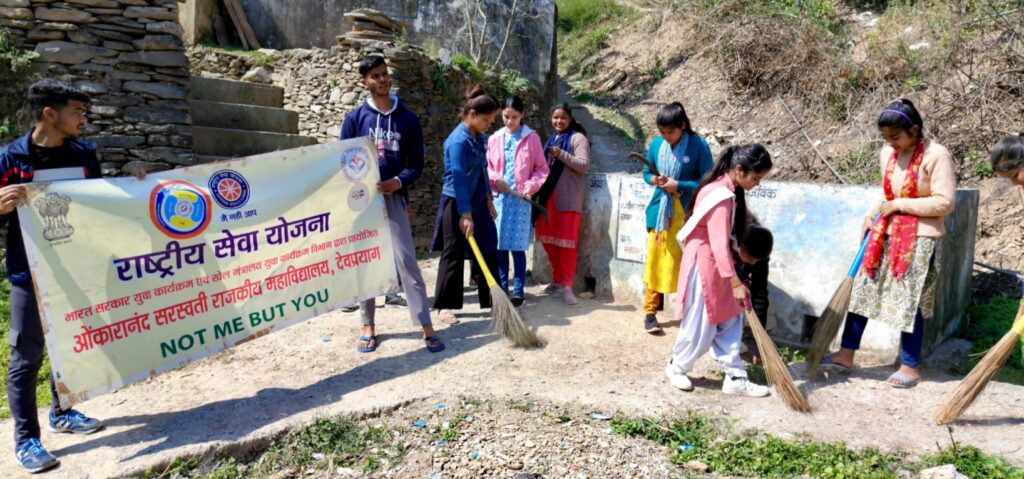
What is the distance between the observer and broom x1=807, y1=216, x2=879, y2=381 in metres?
3.96

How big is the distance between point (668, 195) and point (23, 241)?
3908 millimetres

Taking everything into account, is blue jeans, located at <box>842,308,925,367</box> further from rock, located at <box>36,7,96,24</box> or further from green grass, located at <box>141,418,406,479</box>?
rock, located at <box>36,7,96,24</box>

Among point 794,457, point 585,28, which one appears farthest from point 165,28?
point 585,28

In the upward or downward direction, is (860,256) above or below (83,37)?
below

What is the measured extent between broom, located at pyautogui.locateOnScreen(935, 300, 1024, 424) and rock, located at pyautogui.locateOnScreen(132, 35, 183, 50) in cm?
736

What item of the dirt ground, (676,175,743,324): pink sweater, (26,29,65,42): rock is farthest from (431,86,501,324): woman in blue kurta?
(26,29,65,42): rock

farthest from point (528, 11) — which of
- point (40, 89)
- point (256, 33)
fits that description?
point (40, 89)

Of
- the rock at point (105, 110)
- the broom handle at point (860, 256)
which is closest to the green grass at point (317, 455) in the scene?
the broom handle at point (860, 256)

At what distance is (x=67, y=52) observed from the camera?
6.21 metres

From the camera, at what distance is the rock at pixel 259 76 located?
367 inches

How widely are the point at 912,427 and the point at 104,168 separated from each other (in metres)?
7.28

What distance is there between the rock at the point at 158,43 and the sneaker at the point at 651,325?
5.60 m

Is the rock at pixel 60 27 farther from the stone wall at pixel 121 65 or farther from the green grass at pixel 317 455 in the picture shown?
the green grass at pixel 317 455

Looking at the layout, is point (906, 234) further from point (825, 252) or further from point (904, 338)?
point (825, 252)
